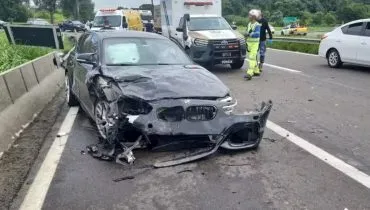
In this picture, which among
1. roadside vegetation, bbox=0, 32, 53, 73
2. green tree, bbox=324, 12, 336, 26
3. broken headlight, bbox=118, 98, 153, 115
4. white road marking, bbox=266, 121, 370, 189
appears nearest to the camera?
white road marking, bbox=266, 121, 370, 189

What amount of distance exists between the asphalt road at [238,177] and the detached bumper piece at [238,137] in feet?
0.33

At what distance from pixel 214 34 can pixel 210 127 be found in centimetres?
887

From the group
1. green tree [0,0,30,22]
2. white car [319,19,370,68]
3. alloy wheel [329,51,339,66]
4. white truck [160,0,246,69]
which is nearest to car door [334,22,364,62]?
white car [319,19,370,68]

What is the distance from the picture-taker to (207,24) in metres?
14.5

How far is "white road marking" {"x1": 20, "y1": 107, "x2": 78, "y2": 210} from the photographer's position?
401cm

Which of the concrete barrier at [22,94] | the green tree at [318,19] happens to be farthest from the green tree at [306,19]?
the concrete barrier at [22,94]

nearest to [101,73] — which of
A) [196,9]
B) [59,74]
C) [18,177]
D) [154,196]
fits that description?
[18,177]

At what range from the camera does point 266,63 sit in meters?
16.0

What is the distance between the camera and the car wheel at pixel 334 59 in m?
13.6

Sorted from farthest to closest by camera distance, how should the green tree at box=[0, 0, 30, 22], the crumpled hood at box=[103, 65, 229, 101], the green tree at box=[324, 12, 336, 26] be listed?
the green tree at box=[324, 12, 336, 26] → the green tree at box=[0, 0, 30, 22] → the crumpled hood at box=[103, 65, 229, 101]

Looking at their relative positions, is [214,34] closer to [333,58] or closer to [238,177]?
[333,58]

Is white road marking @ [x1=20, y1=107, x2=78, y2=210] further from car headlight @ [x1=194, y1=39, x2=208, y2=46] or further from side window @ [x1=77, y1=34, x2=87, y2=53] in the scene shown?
car headlight @ [x1=194, y1=39, x2=208, y2=46]

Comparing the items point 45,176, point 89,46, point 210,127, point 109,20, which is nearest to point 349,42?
point 89,46

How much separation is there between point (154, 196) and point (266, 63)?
12.6 metres
